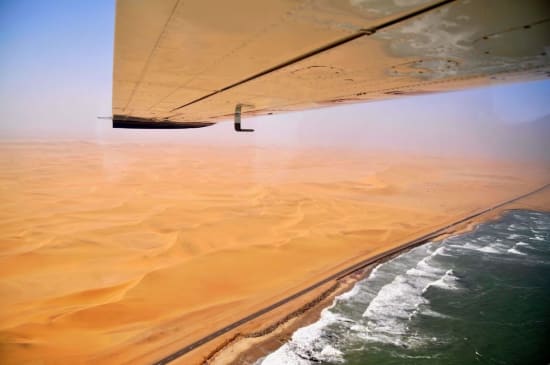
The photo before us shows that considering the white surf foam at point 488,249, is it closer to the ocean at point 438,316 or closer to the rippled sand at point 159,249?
the ocean at point 438,316

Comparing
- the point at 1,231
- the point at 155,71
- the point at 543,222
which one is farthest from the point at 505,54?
the point at 543,222

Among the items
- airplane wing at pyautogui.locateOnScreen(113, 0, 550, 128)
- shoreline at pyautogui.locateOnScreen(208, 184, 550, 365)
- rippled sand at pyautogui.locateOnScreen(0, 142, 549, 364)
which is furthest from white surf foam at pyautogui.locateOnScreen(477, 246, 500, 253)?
airplane wing at pyautogui.locateOnScreen(113, 0, 550, 128)

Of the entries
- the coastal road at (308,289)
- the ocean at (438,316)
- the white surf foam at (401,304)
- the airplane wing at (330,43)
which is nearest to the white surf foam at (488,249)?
the ocean at (438,316)

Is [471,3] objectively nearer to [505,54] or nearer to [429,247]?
[505,54]

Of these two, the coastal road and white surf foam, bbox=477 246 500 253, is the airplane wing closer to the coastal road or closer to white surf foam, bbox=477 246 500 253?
the coastal road

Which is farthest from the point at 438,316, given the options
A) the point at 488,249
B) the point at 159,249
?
the point at 159,249

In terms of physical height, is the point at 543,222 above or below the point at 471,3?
below

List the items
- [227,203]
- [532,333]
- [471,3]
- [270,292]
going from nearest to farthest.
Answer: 1. [471,3]
2. [532,333]
3. [270,292]
4. [227,203]
